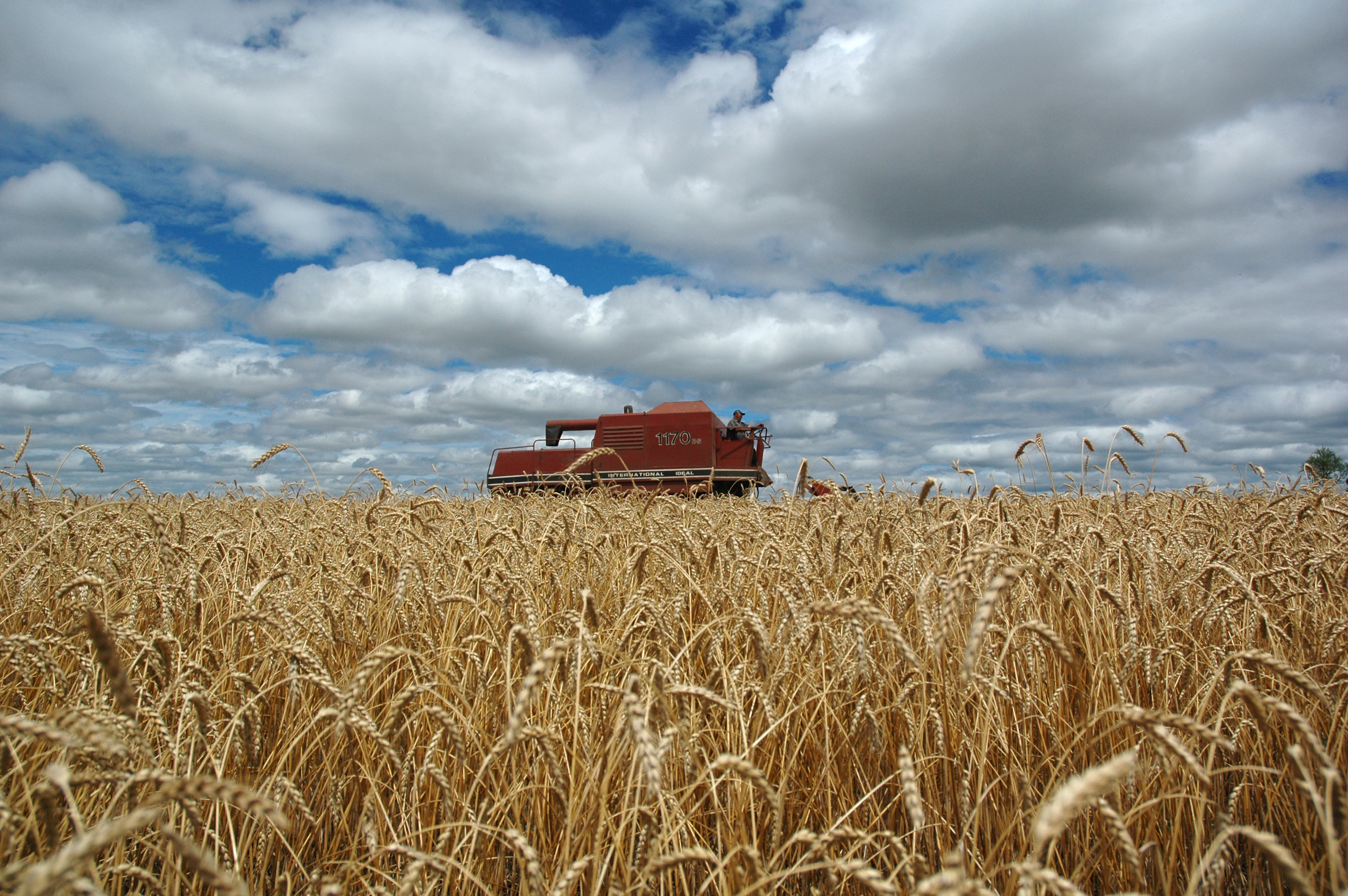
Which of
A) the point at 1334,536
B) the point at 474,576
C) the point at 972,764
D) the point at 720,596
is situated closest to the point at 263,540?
the point at 474,576

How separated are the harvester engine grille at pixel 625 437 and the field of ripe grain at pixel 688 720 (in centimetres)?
1573

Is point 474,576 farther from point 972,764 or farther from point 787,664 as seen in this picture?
point 972,764

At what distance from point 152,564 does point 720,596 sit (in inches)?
137

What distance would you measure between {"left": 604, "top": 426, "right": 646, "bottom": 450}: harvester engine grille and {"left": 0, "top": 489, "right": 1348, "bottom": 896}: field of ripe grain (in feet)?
51.6

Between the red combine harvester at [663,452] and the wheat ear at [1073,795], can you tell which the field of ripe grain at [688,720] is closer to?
the wheat ear at [1073,795]

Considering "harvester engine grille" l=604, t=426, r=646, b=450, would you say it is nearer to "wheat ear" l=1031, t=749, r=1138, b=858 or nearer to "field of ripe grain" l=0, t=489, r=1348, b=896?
"field of ripe grain" l=0, t=489, r=1348, b=896

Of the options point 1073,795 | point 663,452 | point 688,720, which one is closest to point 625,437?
point 663,452

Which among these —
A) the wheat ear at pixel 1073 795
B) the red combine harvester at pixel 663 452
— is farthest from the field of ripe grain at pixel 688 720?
the red combine harvester at pixel 663 452

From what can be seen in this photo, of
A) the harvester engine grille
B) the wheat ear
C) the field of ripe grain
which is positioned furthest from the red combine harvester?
the wheat ear

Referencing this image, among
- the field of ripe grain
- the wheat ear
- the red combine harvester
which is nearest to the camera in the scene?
the wheat ear

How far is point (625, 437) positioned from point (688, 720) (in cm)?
1810

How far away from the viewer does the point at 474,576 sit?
9.24 feet

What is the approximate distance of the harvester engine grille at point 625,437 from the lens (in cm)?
1953

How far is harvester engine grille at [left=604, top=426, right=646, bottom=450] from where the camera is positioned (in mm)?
19531
